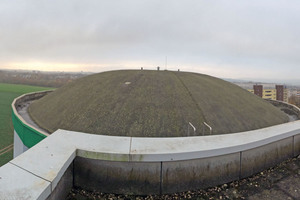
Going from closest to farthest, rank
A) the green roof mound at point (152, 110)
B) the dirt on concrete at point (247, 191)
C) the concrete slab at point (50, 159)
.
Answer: the concrete slab at point (50, 159) < the dirt on concrete at point (247, 191) < the green roof mound at point (152, 110)

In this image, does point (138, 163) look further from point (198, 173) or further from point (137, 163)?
point (198, 173)

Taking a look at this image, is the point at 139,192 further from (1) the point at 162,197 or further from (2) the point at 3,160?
(2) the point at 3,160

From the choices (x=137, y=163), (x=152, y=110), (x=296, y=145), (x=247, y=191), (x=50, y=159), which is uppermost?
(x=152, y=110)

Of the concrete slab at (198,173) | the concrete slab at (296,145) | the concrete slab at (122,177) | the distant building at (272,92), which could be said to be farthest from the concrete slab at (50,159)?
Answer: the distant building at (272,92)

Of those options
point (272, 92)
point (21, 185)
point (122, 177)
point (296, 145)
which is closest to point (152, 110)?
point (122, 177)

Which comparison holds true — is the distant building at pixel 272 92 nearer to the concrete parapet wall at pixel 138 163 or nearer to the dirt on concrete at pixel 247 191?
the dirt on concrete at pixel 247 191
